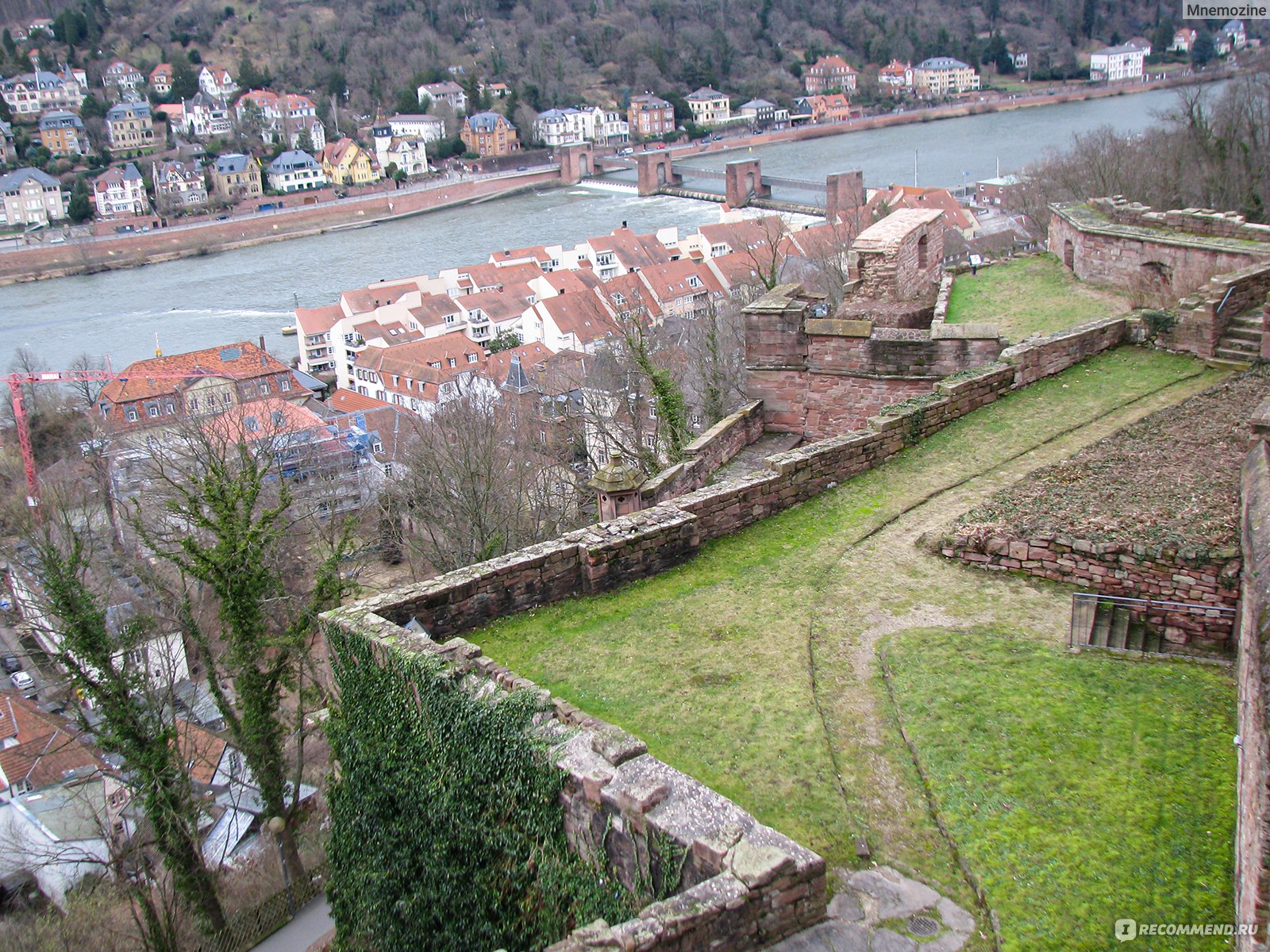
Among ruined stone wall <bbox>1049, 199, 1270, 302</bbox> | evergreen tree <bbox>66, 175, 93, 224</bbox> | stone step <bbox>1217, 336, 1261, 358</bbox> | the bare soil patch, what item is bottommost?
the bare soil patch

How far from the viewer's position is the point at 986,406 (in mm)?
12336

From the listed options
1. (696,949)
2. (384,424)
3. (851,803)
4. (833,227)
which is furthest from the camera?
(833,227)

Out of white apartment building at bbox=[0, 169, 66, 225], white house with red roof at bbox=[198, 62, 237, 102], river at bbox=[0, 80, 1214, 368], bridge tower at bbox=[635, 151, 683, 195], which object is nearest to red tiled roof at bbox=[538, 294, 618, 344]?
river at bbox=[0, 80, 1214, 368]

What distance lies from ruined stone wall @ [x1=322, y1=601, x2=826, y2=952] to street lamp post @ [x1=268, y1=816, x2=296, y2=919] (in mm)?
12477

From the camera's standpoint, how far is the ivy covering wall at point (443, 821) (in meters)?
6.17

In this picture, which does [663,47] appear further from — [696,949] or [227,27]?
[696,949]

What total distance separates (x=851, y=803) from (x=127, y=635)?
13.0 metres

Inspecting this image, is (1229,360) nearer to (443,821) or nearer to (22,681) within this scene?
(443,821)

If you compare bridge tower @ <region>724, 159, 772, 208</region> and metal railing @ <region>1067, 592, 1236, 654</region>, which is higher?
bridge tower @ <region>724, 159, 772, 208</region>

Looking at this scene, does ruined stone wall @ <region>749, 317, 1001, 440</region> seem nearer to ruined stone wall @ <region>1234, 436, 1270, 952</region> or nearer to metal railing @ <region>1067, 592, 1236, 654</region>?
metal railing @ <region>1067, 592, 1236, 654</region>

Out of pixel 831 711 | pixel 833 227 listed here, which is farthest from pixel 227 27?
pixel 831 711

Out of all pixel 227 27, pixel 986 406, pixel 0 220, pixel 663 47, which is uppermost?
pixel 227 27

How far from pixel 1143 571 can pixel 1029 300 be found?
12.3m

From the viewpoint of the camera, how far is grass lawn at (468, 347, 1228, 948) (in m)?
6.24
